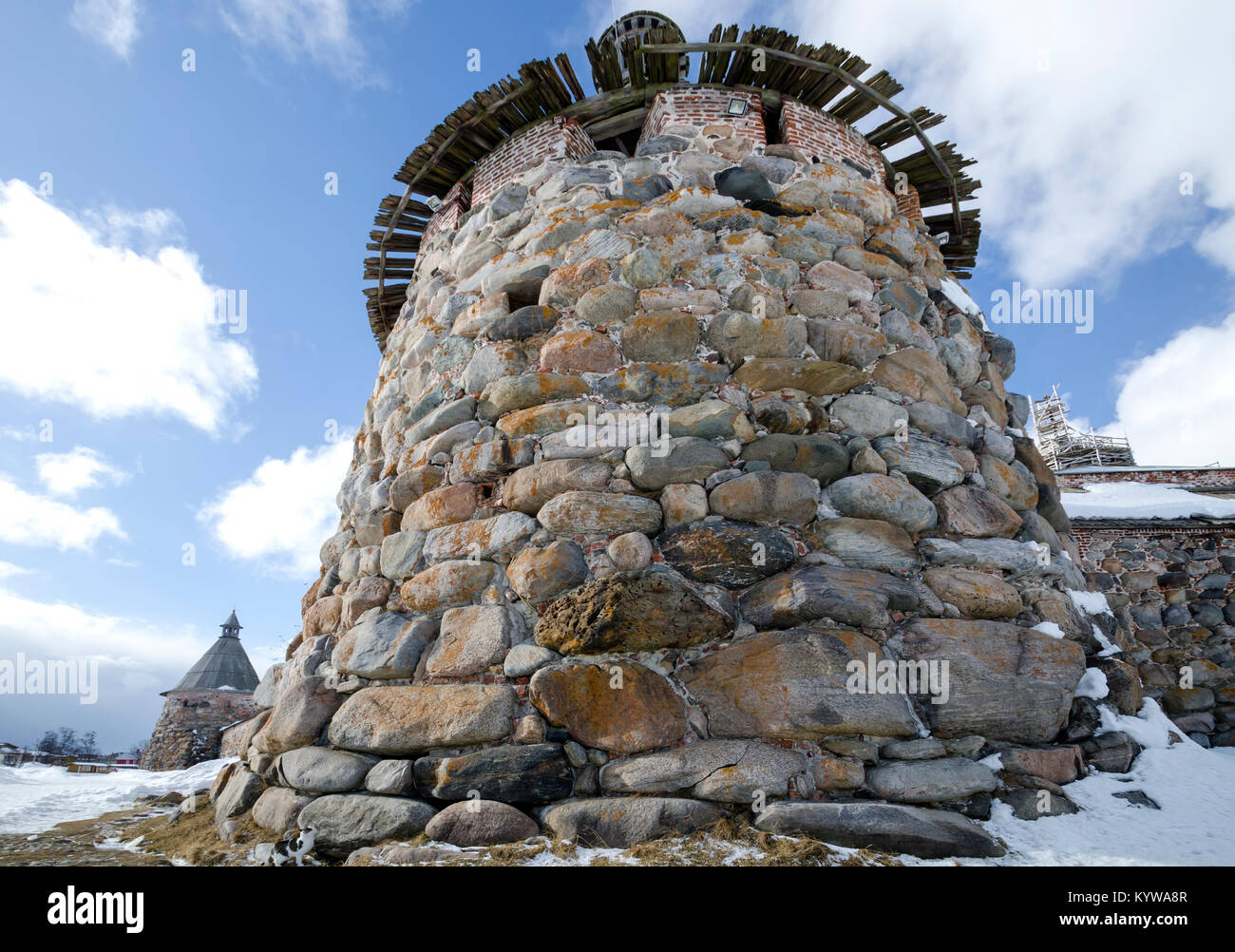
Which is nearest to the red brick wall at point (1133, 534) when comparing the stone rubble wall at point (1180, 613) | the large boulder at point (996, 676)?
the stone rubble wall at point (1180, 613)

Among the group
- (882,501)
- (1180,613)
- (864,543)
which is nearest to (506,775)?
(864,543)

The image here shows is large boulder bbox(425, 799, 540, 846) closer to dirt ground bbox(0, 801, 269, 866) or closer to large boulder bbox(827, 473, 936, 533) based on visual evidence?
dirt ground bbox(0, 801, 269, 866)

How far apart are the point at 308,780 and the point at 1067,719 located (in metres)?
3.29

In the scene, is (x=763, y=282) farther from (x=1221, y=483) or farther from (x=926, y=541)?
(x=1221, y=483)

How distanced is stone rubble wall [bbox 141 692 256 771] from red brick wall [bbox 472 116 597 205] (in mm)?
12013

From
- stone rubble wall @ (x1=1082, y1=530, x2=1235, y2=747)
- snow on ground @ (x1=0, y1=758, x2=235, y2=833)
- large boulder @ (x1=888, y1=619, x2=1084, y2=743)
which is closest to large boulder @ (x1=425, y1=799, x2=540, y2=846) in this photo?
large boulder @ (x1=888, y1=619, x2=1084, y2=743)

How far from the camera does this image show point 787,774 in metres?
2.35

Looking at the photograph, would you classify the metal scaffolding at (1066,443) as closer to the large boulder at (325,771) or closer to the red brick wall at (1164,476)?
the red brick wall at (1164,476)

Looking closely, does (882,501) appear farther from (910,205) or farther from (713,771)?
(910,205)

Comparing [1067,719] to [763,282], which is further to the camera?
[763,282]

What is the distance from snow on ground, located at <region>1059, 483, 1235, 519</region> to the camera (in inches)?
274

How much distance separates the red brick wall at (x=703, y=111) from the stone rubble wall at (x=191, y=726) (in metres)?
13.2

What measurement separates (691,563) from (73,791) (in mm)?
4214

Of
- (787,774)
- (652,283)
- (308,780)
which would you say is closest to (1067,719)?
(787,774)
